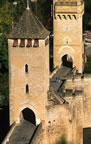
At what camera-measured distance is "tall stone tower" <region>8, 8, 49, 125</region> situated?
26453 millimetres

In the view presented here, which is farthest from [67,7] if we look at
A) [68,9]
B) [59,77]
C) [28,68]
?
[28,68]

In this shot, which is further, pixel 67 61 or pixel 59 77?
pixel 67 61

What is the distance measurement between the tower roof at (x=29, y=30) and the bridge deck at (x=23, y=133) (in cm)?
523

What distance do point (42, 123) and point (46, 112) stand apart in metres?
0.71

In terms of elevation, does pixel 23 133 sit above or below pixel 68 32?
below

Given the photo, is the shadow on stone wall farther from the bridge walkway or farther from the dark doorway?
the bridge walkway

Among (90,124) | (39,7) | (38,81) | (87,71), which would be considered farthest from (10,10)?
(38,81)

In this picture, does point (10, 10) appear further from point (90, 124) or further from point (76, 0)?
point (90, 124)

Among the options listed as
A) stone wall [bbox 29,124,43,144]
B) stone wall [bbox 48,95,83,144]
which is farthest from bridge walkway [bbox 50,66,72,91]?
stone wall [bbox 29,124,43,144]

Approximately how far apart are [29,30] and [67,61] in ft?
51.5

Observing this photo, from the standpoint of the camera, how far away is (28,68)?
26.8m

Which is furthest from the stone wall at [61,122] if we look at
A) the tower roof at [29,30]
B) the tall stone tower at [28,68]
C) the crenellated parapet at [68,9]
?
the crenellated parapet at [68,9]

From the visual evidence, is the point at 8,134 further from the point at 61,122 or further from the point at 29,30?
the point at 29,30

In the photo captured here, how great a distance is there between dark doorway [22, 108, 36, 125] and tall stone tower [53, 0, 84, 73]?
43.8ft
